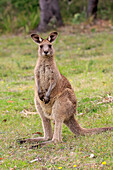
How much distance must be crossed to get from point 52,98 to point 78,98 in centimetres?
179

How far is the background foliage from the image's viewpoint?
13718 mm

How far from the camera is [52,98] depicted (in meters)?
3.90

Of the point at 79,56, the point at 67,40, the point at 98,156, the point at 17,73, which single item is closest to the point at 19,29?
the point at 67,40

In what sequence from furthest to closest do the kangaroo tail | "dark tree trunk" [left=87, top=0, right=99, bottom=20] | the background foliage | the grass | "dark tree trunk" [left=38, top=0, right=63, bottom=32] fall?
"dark tree trunk" [left=87, top=0, right=99, bottom=20], the background foliage, "dark tree trunk" [left=38, top=0, right=63, bottom=32], the kangaroo tail, the grass

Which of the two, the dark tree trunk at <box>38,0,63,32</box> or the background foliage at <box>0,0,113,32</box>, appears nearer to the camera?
the dark tree trunk at <box>38,0,63,32</box>

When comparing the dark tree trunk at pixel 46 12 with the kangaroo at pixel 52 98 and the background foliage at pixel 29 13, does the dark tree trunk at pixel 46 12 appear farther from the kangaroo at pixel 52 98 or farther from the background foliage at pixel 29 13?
the kangaroo at pixel 52 98

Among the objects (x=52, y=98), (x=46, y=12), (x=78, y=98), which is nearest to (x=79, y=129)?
(x=52, y=98)

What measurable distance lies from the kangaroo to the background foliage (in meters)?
9.06

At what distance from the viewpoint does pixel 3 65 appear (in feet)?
30.1

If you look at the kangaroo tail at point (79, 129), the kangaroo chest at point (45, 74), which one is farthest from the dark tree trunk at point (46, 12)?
the kangaroo tail at point (79, 129)

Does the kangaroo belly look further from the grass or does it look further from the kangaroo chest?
the grass

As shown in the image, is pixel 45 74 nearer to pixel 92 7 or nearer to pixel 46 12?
pixel 46 12

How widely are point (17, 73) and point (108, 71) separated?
7.80ft

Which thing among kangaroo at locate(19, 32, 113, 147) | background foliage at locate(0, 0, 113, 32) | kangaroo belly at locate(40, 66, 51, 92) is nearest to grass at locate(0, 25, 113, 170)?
kangaroo at locate(19, 32, 113, 147)
